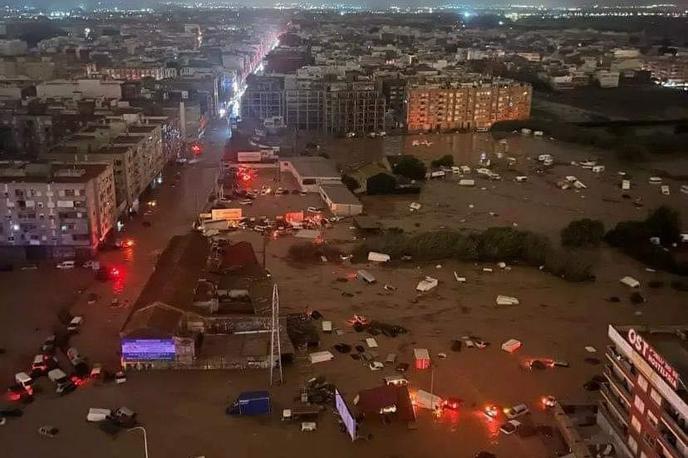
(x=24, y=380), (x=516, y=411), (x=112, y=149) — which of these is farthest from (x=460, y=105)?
(x=24, y=380)

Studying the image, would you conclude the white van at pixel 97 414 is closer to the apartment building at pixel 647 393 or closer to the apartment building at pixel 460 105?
the apartment building at pixel 647 393

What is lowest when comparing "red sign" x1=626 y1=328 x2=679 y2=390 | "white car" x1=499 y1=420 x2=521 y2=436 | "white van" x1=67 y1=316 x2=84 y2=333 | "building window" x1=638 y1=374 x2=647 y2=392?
"white car" x1=499 y1=420 x2=521 y2=436

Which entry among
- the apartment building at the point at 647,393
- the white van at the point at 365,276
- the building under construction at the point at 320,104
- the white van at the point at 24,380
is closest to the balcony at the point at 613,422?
the apartment building at the point at 647,393

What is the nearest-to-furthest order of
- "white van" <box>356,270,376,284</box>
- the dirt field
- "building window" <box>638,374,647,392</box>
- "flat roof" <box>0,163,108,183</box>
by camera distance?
"building window" <box>638,374,647,392</box> → the dirt field → "white van" <box>356,270,376,284</box> → "flat roof" <box>0,163,108,183</box>

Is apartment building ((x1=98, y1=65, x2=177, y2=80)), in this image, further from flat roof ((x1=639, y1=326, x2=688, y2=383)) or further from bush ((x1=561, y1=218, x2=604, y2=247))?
flat roof ((x1=639, y1=326, x2=688, y2=383))

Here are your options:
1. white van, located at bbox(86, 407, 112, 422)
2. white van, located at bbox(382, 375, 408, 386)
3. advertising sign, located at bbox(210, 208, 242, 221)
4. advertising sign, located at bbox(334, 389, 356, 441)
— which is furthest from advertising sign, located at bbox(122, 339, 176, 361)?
advertising sign, located at bbox(210, 208, 242, 221)

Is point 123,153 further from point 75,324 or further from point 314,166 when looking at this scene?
point 75,324
